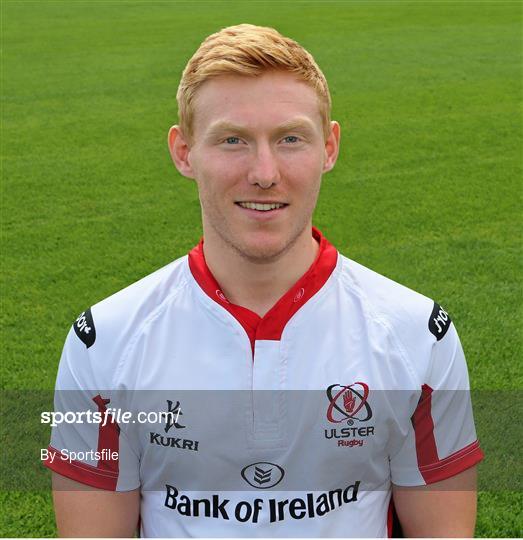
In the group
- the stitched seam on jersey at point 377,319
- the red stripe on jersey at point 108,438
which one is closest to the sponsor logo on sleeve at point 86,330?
the red stripe on jersey at point 108,438

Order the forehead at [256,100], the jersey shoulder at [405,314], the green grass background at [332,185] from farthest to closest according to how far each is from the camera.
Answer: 1. the green grass background at [332,185]
2. the jersey shoulder at [405,314]
3. the forehead at [256,100]

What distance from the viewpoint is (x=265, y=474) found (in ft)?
6.99

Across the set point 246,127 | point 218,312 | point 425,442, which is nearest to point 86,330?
point 218,312

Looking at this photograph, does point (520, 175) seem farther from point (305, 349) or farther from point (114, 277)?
point (305, 349)

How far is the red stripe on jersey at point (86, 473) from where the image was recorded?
87.5 inches

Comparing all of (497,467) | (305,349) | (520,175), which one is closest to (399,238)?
(520,175)

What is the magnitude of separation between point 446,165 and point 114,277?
3.90 metres

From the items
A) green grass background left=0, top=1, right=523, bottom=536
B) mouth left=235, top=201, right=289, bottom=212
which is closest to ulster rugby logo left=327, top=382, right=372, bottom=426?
mouth left=235, top=201, right=289, bottom=212

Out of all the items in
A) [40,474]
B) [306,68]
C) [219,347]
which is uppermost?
[306,68]

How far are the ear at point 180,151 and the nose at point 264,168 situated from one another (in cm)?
25

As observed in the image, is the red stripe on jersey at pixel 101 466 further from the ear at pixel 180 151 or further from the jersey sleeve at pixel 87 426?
the ear at pixel 180 151

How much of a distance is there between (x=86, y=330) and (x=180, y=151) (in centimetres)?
53

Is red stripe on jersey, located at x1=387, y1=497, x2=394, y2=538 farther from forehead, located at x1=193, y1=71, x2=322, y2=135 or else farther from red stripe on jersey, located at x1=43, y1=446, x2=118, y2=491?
forehead, located at x1=193, y1=71, x2=322, y2=135

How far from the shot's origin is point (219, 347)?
2162mm
